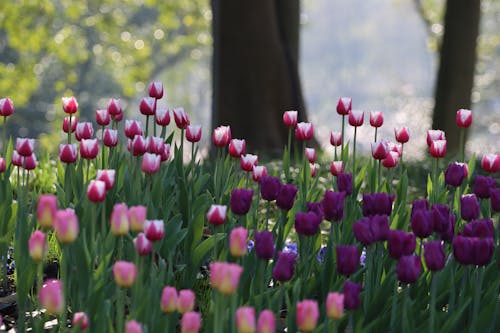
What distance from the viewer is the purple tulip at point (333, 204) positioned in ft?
9.95

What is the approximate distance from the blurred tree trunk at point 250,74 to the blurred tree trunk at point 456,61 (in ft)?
9.12

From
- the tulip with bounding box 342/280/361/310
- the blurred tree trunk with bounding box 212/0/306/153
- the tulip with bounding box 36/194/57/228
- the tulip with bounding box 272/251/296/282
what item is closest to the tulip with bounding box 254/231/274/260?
the tulip with bounding box 272/251/296/282

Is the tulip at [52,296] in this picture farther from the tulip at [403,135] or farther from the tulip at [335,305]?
the tulip at [403,135]

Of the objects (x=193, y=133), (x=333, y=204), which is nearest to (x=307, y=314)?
(x=333, y=204)

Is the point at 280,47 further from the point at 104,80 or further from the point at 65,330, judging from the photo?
the point at 104,80

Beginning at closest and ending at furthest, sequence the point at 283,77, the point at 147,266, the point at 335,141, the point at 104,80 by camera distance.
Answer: the point at 147,266 → the point at 335,141 → the point at 283,77 → the point at 104,80

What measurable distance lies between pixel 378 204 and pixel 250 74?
6.10m

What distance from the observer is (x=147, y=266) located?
2992 millimetres

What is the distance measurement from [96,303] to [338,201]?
1.00 m

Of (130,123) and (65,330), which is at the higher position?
(130,123)

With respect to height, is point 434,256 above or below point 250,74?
above

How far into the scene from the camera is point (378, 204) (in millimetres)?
3076

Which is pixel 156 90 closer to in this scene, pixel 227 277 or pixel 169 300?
pixel 169 300

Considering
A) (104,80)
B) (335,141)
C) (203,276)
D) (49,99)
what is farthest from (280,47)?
(104,80)
